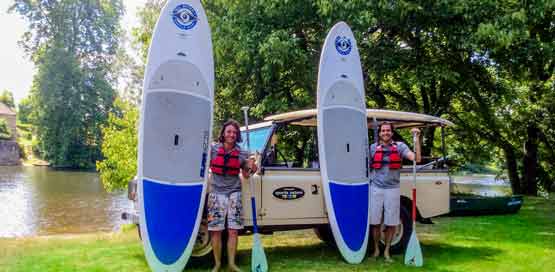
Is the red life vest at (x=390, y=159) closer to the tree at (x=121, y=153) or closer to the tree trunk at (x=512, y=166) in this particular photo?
the tree at (x=121, y=153)

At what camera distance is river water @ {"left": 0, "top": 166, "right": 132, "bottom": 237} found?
13.4 meters

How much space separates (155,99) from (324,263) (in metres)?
2.68

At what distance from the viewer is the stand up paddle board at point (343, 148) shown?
18.6ft

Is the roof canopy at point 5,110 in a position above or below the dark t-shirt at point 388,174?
above

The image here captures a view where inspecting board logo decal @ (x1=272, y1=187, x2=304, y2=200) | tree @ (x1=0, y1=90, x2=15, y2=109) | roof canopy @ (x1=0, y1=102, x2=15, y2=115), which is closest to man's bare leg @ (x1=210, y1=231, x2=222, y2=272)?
board logo decal @ (x1=272, y1=187, x2=304, y2=200)

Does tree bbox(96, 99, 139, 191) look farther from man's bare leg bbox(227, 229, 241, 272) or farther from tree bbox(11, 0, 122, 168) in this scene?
tree bbox(11, 0, 122, 168)

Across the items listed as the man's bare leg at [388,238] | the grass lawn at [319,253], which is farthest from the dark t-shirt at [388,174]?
the grass lawn at [319,253]

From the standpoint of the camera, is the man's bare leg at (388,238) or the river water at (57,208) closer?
the man's bare leg at (388,238)

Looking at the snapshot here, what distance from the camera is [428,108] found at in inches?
550

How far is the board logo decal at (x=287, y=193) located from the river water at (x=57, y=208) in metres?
9.09

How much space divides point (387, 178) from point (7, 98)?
75.3 metres

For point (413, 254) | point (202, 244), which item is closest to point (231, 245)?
point (202, 244)

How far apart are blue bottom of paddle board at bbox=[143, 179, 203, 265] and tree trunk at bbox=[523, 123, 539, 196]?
13.4 metres

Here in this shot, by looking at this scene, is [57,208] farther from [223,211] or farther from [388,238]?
[388,238]
